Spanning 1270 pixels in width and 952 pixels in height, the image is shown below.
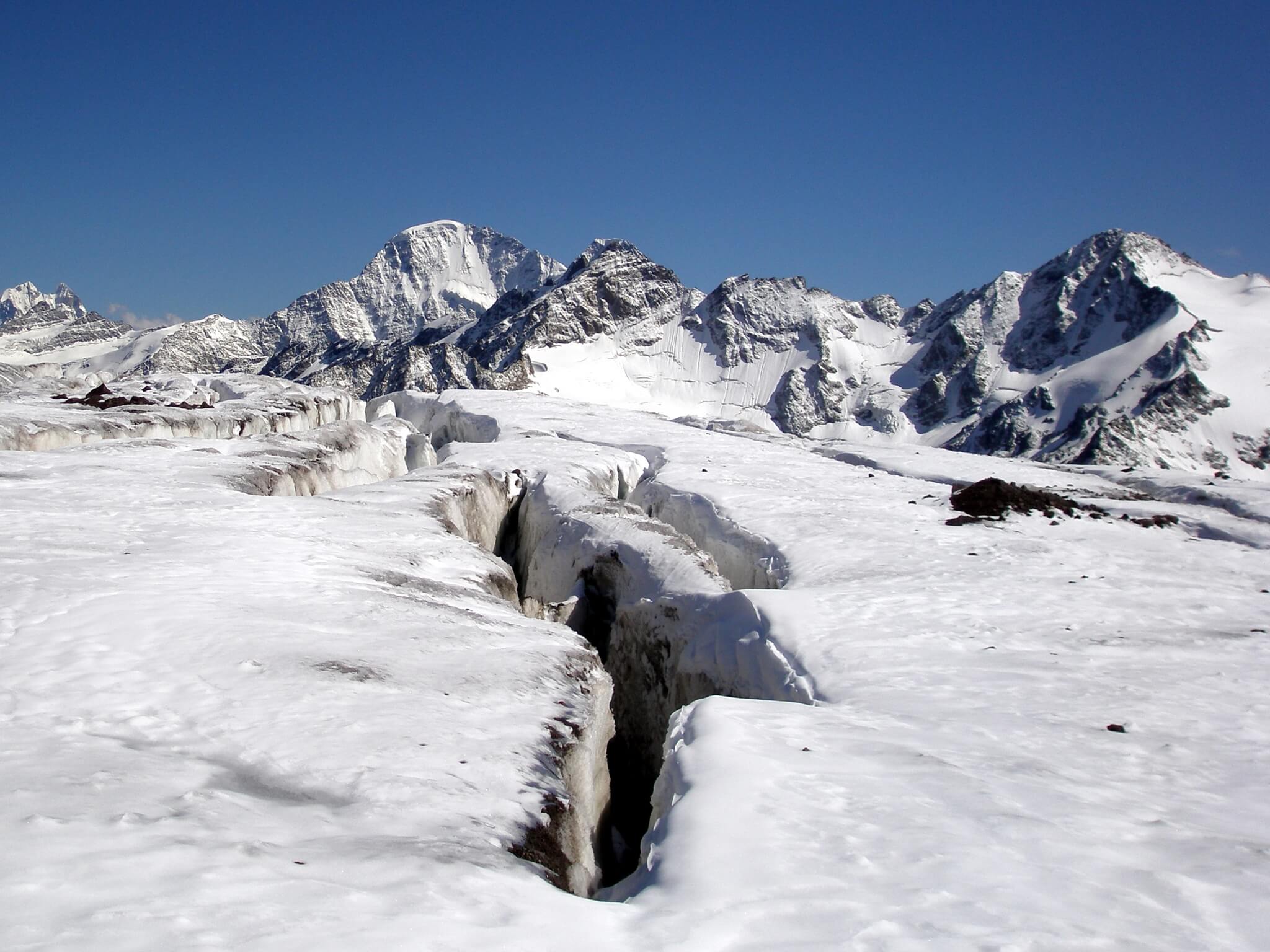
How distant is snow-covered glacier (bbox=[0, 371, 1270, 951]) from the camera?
5.32 m

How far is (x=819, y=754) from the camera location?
874cm

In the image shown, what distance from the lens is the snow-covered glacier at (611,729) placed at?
5324mm

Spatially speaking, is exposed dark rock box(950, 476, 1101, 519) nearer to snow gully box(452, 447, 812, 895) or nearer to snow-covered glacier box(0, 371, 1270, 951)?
snow-covered glacier box(0, 371, 1270, 951)

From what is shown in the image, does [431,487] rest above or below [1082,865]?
above

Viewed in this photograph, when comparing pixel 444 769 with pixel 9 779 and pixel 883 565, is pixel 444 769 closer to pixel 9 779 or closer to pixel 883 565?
pixel 9 779

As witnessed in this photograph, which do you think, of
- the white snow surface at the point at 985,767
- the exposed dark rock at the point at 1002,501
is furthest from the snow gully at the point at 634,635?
the exposed dark rock at the point at 1002,501

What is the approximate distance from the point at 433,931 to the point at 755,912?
2.07 m

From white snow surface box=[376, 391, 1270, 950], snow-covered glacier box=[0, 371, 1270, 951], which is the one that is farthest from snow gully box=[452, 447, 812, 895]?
white snow surface box=[376, 391, 1270, 950]

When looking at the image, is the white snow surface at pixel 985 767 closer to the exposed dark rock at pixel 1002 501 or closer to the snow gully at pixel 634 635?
the snow gully at pixel 634 635

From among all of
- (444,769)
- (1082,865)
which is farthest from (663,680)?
(1082,865)

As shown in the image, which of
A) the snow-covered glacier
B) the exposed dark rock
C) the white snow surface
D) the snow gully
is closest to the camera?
the snow-covered glacier

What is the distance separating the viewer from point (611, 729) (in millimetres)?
13047

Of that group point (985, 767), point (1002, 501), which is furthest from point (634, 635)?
point (1002, 501)

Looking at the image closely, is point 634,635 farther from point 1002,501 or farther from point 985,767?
point 1002,501
